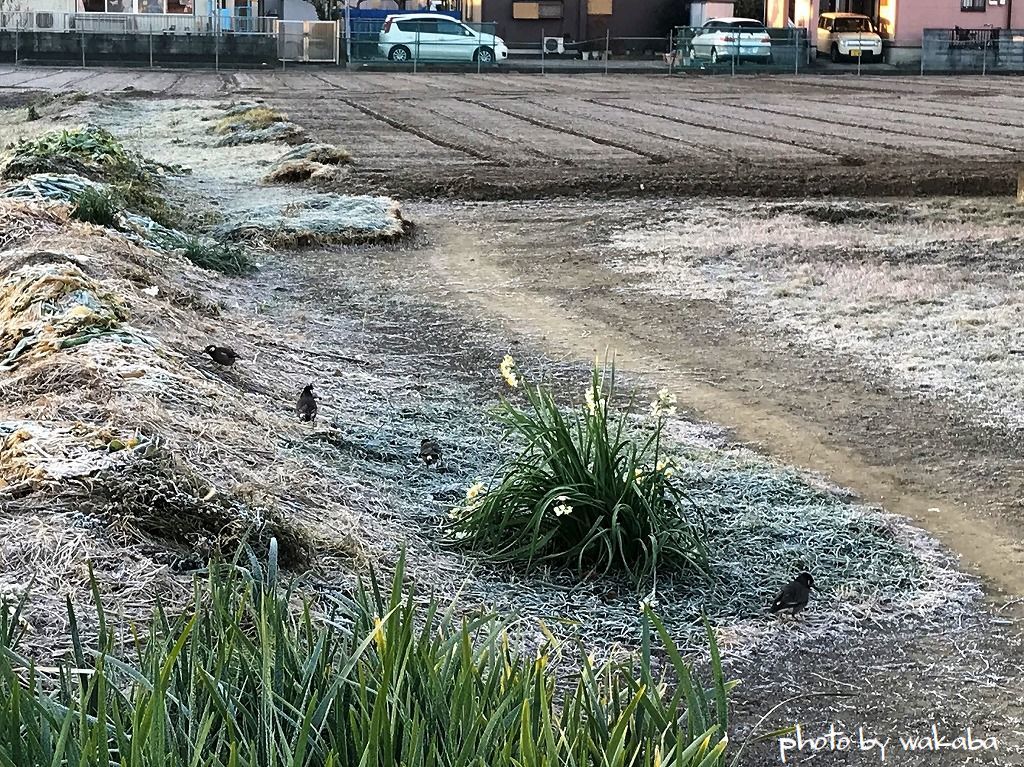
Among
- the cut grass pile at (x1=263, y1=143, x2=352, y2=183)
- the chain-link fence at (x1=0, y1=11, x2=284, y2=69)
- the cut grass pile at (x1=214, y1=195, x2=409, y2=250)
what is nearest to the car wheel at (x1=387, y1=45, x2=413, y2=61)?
the chain-link fence at (x1=0, y1=11, x2=284, y2=69)

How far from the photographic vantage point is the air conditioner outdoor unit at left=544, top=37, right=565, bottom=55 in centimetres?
5466

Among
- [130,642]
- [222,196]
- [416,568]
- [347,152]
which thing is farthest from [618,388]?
[347,152]

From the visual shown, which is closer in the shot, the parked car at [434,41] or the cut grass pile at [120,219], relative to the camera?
the cut grass pile at [120,219]

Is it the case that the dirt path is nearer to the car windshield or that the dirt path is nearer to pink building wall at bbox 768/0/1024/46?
the car windshield

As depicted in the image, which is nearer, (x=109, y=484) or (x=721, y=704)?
(x=721, y=704)

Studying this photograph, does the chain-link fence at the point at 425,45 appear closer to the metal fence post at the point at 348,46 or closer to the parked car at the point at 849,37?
the metal fence post at the point at 348,46

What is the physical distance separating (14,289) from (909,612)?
16.1 feet

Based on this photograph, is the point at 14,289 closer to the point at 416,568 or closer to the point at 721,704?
the point at 416,568

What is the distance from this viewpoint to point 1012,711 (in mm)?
4180

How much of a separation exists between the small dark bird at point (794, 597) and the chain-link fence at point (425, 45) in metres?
44.7

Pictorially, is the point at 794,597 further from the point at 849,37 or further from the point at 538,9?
the point at 538,9

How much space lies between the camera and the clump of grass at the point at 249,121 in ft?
74.1

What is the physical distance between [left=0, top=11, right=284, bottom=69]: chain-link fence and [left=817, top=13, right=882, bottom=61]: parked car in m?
17.1

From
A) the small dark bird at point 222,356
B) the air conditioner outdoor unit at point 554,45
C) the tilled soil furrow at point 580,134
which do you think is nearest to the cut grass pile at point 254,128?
the tilled soil furrow at point 580,134
